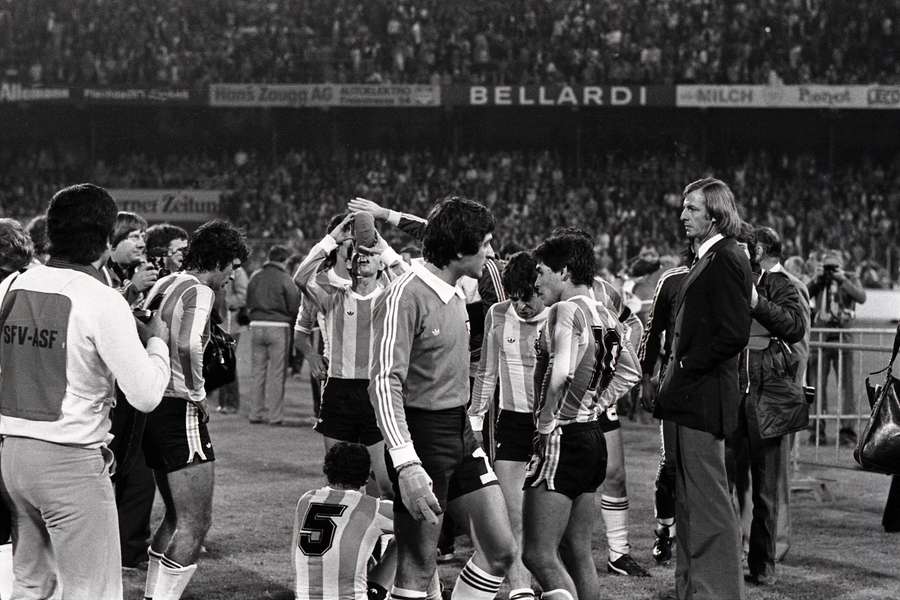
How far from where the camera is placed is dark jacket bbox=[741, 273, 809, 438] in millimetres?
7047

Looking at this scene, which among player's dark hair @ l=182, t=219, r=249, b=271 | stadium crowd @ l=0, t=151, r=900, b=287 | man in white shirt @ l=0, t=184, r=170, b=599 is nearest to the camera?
man in white shirt @ l=0, t=184, r=170, b=599

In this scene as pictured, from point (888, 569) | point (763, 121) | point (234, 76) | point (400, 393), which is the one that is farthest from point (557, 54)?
point (400, 393)

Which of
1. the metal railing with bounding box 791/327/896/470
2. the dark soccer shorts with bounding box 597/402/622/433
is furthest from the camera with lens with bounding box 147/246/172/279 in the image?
the metal railing with bounding box 791/327/896/470

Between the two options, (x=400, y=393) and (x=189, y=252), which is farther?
(x=189, y=252)

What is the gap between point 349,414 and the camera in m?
6.88

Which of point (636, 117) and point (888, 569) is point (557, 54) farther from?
point (888, 569)

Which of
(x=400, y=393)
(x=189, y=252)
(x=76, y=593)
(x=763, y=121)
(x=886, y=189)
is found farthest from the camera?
(x=763, y=121)

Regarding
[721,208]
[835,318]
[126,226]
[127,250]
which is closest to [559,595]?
[721,208]

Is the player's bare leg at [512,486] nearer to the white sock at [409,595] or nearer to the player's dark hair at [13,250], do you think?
the white sock at [409,595]

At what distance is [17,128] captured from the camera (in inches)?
1522

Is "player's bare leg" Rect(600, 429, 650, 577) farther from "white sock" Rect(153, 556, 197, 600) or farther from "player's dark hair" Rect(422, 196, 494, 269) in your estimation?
"player's dark hair" Rect(422, 196, 494, 269)

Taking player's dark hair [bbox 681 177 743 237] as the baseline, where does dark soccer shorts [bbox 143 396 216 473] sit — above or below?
below

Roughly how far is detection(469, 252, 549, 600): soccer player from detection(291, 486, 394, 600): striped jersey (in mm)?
1257

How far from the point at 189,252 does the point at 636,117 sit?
3236cm
